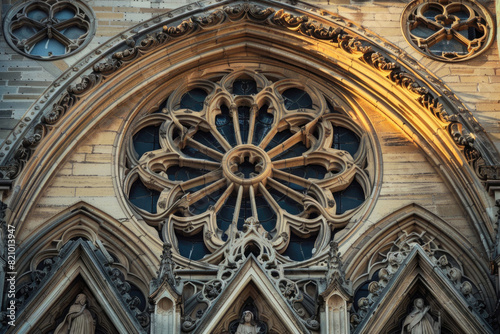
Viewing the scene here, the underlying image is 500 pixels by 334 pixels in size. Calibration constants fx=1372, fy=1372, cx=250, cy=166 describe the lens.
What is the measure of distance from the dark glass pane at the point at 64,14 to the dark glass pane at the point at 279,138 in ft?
13.8

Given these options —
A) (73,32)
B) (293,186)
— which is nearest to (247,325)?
(293,186)

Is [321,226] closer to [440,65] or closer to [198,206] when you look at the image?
[198,206]

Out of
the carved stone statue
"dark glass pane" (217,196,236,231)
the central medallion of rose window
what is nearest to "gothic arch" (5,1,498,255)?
"dark glass pane" (217,196,236,231)

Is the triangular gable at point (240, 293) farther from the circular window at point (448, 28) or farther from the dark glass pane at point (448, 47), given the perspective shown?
the dark glass pane at point (448, 47)

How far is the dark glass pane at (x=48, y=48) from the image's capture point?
77.9ft

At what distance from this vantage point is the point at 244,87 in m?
24.5

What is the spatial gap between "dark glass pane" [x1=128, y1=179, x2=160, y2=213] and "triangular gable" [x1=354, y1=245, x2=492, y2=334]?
4.27 m

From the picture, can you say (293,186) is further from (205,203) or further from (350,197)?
(205,203)

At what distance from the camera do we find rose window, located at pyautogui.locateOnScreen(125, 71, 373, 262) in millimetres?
22484

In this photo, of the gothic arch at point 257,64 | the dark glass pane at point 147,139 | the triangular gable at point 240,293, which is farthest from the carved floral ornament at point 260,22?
the triangular gable at point 240,293

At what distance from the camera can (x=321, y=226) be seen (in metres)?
22.5

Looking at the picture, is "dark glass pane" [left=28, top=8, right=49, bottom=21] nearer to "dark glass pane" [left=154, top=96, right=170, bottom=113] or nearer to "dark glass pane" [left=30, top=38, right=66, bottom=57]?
"dark glass pane" [left=30, top=38, right=66, bottom=57]

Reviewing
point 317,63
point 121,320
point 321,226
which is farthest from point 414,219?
point 121,320

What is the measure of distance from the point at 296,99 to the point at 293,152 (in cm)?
114
